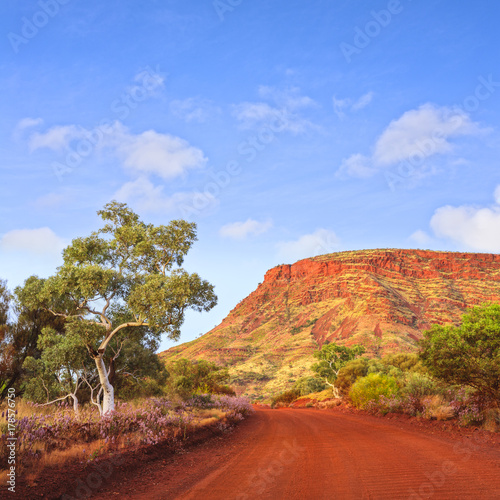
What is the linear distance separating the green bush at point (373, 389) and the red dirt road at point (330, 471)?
9778mm

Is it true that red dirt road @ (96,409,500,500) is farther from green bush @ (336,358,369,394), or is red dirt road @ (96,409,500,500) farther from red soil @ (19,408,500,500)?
Answer: green bush @ (336,358,369,394)

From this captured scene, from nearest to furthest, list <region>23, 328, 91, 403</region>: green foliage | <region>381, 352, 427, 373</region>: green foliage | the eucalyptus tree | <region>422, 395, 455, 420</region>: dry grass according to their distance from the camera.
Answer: <region>422, 395, 455, 420</region>: dry grass, <region>23, 328, 91, 403</region>: green foliage, <region>381, 352, 427, 373</region>: green foliage, the eucalyptus tree

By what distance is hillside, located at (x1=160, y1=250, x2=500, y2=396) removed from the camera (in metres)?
86.8

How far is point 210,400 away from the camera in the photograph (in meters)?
20.8

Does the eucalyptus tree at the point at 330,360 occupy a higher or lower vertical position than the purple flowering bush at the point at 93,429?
lower

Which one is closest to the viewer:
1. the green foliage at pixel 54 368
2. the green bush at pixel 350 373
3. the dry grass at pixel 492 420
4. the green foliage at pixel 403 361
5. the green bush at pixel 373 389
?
the dry grass at pixel 492 420

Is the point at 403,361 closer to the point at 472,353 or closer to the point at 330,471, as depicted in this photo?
the point at 472,353

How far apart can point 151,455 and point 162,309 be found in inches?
214

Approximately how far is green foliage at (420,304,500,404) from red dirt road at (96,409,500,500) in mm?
2498

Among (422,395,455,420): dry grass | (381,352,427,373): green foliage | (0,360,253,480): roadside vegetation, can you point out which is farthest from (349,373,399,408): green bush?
(381,352,427,373): green foliage

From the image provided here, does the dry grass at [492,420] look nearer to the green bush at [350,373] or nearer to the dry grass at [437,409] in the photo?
the dry grass at [437,409]

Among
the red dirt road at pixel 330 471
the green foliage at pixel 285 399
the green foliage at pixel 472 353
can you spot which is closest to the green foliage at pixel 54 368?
the red dirt road at pixel 330 471

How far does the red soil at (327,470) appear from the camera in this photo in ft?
19.1

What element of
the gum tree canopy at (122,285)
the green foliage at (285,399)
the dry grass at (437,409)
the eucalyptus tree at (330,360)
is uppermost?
the gum tree canopy at (122,285)
